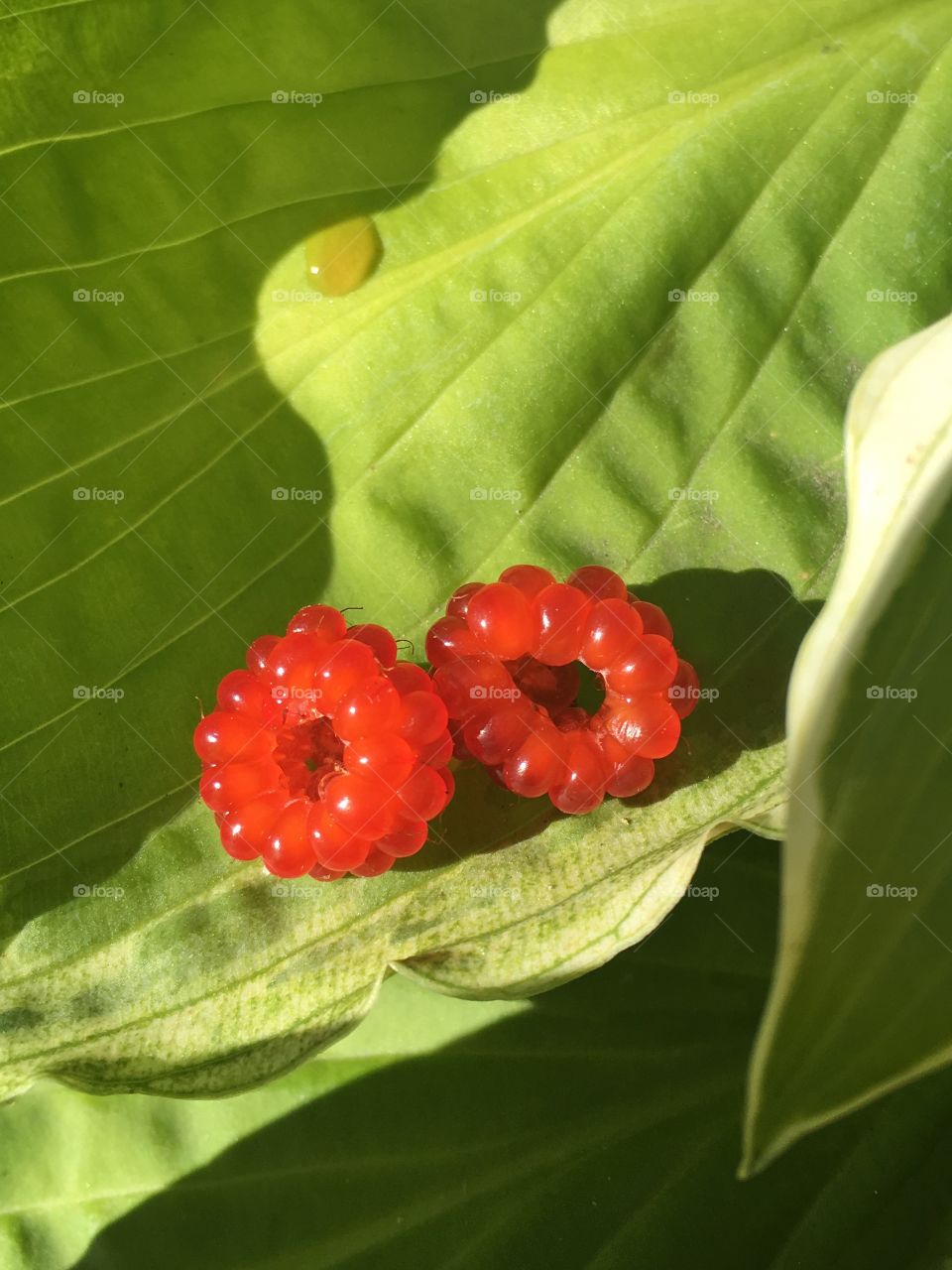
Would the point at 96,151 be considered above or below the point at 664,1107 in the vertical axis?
above

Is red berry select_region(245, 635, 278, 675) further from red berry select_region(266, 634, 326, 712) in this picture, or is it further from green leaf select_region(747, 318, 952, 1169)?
green leaf select_region(747, 318, 952, 1169)

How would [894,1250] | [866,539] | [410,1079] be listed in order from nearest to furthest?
1. [866,539]
2. [894,1250]
3. [410,1079]

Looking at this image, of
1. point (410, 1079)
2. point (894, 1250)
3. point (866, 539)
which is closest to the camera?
point (866, 539)

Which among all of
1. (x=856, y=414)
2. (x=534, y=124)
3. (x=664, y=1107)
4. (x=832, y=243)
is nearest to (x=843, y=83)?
(x=832, y=243)

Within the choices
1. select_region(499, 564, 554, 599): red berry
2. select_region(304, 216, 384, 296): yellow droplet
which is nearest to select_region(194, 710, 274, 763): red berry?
select_region(499, 564, 554, 599): red berry

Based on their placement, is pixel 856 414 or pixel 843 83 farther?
pixel 843 83

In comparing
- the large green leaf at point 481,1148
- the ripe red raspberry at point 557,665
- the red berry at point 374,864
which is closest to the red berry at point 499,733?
the ripe red raspberry at point 557,665

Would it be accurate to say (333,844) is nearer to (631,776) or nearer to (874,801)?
(631,776)

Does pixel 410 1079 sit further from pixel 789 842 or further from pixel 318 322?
pixel 318 322

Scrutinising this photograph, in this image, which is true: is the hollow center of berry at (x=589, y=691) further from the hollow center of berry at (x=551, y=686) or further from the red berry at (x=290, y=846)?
the red berry at (x=290, y=846)
